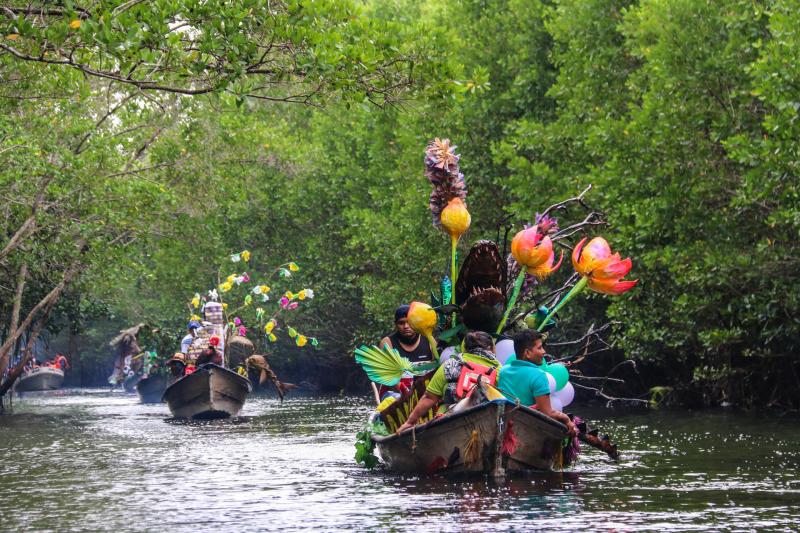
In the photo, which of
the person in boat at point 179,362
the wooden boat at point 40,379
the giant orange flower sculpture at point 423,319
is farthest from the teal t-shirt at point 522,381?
the wooden boat at point 40,379

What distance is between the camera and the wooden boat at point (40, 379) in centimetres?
5619

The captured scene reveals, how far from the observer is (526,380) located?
527 inches

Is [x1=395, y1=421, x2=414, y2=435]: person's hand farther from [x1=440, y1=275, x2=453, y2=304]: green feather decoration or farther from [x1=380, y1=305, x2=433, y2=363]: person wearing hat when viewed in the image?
[x1=380, y1=305, x2=433, y2=363]: person wearing hat

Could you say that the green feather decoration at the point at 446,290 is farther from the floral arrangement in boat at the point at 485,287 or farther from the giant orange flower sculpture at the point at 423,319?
the giant orange flower sculpture at the point at 423,319

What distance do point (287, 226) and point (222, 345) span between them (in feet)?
68.7

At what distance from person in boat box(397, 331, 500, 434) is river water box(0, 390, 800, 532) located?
32.3 inches

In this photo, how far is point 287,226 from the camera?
165 ft

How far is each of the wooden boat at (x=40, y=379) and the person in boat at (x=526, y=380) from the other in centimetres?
4544

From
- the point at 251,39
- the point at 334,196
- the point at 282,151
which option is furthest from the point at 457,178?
the point at 334,196

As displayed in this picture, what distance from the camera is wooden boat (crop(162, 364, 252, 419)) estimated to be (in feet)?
91.7

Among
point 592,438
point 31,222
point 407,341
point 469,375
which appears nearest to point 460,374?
point 469,375

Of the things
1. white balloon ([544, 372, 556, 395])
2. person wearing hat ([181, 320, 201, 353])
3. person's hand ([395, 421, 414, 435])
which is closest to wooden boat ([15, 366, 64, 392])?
person wearing hat ([181, 320, 201, 353])

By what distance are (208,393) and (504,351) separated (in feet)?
49.3

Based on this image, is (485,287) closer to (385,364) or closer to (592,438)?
(385,364)
